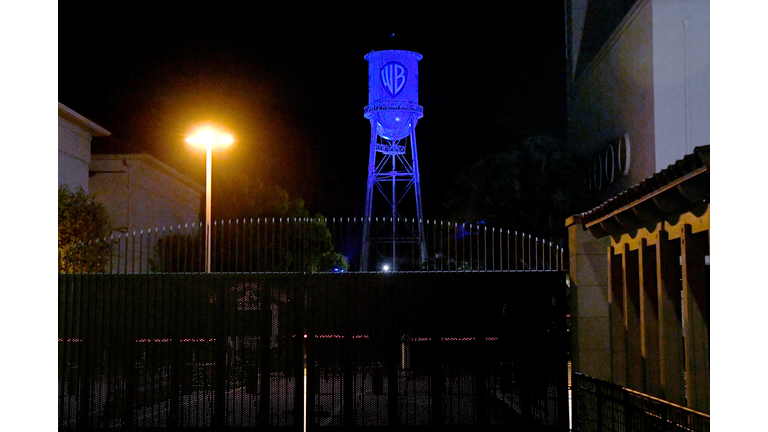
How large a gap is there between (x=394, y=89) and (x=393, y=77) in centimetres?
39

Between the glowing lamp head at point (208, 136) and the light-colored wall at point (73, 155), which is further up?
the light-colored wall at point (73, 155)

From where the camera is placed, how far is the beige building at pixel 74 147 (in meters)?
23.4

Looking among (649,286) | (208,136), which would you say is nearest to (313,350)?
(649,286)

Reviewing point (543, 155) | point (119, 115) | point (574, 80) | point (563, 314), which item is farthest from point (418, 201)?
point (119, 115)

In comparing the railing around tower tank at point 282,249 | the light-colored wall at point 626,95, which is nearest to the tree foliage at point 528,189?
the light-colored wall at point 626,95

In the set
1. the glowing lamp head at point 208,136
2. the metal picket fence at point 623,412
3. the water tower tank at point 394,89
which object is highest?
the water tower tank at point 394,89

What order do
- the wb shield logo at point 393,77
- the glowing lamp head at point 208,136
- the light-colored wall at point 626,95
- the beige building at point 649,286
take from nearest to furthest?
1. the beige building at point 649,286
2. the glowing lamp head at point 208,136
3. the light-colored wall at point 626,95
4. the wb shield logo at point 393,77

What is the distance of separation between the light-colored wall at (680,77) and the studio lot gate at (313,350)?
447 inches

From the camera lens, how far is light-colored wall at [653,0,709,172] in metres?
19.3

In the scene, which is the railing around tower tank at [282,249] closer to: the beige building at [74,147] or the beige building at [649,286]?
the beige building at [649,286]

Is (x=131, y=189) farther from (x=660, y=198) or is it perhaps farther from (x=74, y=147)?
(x=660, y=198)

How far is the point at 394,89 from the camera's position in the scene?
971 inches

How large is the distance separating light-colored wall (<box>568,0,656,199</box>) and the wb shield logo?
22.4 ft
